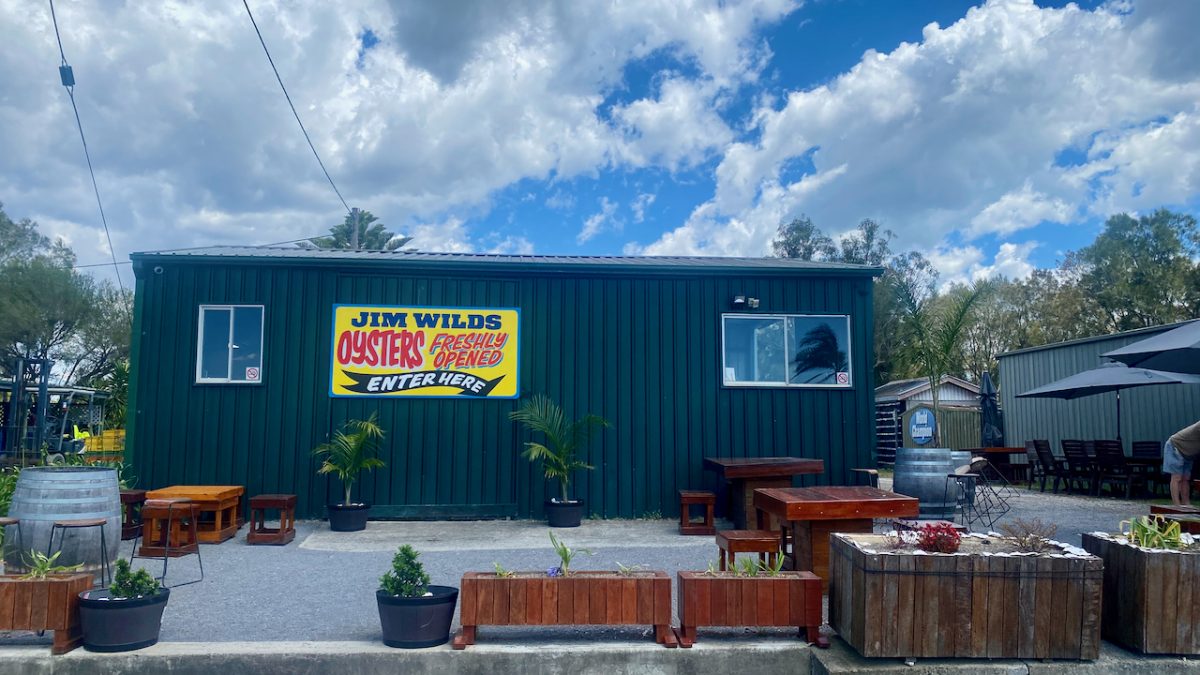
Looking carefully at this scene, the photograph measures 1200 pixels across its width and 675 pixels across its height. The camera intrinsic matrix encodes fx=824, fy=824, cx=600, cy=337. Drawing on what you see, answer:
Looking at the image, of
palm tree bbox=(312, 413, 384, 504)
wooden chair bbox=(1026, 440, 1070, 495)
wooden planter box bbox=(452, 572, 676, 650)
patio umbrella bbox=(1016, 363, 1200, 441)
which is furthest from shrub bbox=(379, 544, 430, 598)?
wooden chair bbox=(1026, 440, 1070, 495)

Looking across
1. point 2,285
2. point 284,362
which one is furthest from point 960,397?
point 2,285

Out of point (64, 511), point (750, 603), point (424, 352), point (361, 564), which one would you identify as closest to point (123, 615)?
point (64, 511)

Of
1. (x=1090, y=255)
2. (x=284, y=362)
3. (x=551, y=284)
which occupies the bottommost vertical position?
(x=284, y=362)

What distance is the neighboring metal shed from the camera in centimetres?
2247

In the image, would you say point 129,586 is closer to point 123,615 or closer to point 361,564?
point 123,615

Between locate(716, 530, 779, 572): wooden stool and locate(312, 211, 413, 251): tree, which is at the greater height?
locate(312, 211, 413, 251): tree

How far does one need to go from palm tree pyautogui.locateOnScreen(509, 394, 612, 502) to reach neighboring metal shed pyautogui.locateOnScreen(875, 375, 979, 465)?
Answer: 1216 centimetres

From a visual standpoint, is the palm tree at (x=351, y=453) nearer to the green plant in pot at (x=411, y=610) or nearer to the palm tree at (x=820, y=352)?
the green plant in pot at (x=411, y=610)

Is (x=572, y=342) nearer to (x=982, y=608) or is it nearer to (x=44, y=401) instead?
(x=982, y=608)

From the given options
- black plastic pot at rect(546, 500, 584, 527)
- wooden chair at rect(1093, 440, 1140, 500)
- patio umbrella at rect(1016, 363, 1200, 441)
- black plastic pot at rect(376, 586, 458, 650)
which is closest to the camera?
black plastic pot at rect(376, 586, 458, 650)

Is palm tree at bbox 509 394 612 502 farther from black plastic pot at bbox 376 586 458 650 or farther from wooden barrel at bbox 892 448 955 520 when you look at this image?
black plastic pot at bbox 376 586 458 650

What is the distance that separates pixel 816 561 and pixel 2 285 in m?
30.0

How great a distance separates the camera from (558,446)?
9.16 meters

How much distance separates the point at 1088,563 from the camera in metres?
4.16
